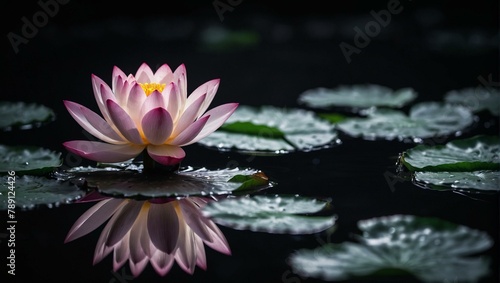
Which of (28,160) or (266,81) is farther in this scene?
(266,81)

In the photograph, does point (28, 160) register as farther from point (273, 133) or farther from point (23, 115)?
point (273, 133)

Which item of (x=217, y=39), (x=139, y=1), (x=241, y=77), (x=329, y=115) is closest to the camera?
(x=329, y=115)

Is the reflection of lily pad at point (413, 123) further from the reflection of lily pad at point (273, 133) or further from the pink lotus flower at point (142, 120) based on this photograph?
the pink lotus flower at point (142, 120)

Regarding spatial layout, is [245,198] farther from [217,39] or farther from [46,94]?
[217,39]

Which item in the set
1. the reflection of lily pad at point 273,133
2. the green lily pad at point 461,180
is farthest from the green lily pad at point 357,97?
the green lily pad at point 461,180

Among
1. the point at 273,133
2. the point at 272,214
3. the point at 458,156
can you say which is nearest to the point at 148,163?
the point at 272,214

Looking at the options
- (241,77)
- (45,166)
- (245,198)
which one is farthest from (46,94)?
(245,198)
